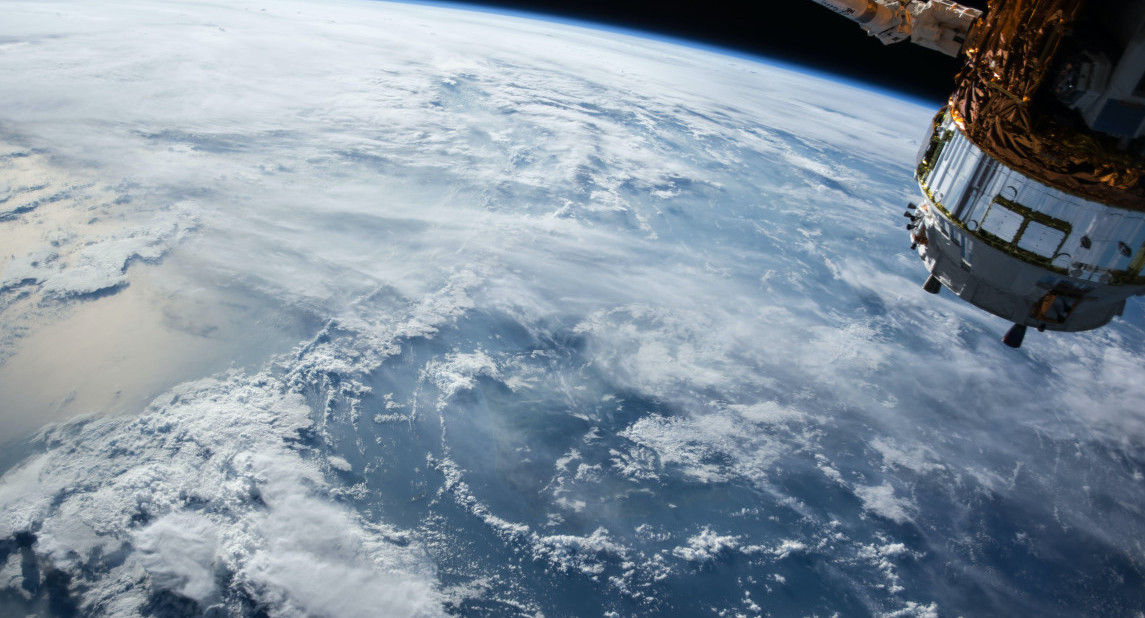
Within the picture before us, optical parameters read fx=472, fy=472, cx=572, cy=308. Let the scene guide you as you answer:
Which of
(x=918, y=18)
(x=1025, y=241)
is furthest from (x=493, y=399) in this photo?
(x=918, y=18)

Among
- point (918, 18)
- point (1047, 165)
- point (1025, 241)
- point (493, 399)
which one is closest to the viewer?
point (1047, 165)

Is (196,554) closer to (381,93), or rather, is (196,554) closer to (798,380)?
(798,380)

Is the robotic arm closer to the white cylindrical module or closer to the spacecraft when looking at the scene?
the spacecraft

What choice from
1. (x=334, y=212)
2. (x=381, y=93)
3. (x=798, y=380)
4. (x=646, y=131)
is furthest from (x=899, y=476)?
(x=381, y=93)

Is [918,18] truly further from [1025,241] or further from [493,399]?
[493,399]

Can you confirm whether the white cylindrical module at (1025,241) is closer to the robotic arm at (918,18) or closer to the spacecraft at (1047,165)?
the spacecraft at (1047,165)

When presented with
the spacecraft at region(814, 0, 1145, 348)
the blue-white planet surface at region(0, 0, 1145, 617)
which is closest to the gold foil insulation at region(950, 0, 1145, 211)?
the spacecraft at region(814, 0, 1145, 348)
